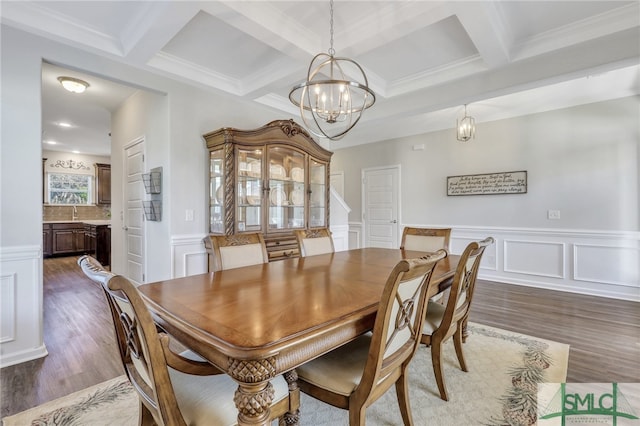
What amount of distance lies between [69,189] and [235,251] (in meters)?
7.96

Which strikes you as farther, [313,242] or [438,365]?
[313,242]

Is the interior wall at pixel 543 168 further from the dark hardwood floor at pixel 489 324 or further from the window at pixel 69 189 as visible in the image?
the window at pixel 69 189

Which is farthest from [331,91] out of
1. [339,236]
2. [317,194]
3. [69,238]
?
[69,238]

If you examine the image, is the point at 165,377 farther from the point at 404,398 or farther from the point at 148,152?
the point at 148,152

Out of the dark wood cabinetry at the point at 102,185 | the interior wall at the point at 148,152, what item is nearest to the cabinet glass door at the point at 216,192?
the interior wall at the point at 148,152

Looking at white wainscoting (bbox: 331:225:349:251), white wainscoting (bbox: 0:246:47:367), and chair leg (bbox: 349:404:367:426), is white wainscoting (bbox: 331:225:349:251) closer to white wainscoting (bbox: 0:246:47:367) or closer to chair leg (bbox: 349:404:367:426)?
white wainscoting (bbox: 0:246:47:367)

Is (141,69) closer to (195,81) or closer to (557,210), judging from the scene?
(195,81)

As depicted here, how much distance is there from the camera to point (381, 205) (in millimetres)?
6152

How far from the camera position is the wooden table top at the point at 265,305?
3.13 ft

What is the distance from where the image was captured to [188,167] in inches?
131

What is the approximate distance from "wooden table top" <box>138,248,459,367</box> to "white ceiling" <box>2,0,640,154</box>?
1.80 metres

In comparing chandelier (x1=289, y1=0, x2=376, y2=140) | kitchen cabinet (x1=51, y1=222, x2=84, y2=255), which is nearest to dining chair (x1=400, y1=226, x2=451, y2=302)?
chandelier (x1=289, y1=0, x2=376, y2=140)

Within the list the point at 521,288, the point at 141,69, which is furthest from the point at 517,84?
the point at 141,69

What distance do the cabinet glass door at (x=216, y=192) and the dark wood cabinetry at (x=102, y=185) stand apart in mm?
6066
